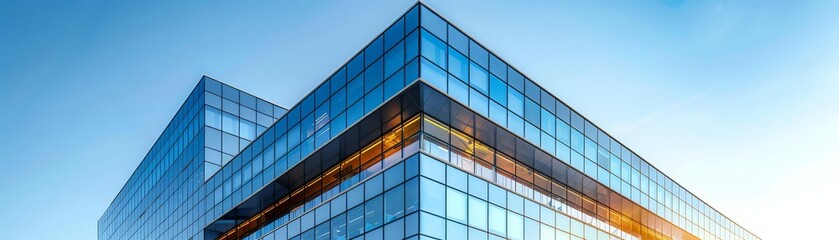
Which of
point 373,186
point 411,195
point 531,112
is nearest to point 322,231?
point 373,186

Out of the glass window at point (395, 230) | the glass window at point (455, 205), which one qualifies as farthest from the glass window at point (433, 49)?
the glass window at point (395, 230)

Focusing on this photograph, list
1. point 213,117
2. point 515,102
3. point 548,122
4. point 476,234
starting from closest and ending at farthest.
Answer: point 476,234
point 515,102
point 548,122
point 213,117

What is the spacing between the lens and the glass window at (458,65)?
28091 mm

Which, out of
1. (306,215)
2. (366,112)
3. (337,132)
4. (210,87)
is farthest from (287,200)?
(210,87)

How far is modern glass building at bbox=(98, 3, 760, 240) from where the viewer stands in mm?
26516

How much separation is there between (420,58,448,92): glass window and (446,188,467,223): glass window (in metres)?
4.30

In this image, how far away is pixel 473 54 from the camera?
29.6 metres

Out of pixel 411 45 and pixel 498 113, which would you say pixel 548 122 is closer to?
pixel 498 113

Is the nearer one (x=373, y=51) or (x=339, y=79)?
(x=373, y=51)

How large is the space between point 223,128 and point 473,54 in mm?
24832

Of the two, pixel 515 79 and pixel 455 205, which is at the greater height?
pixel 515 79

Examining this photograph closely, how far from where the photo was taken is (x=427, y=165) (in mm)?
25297

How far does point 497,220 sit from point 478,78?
6343 millimetres

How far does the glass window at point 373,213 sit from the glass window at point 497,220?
466cm
